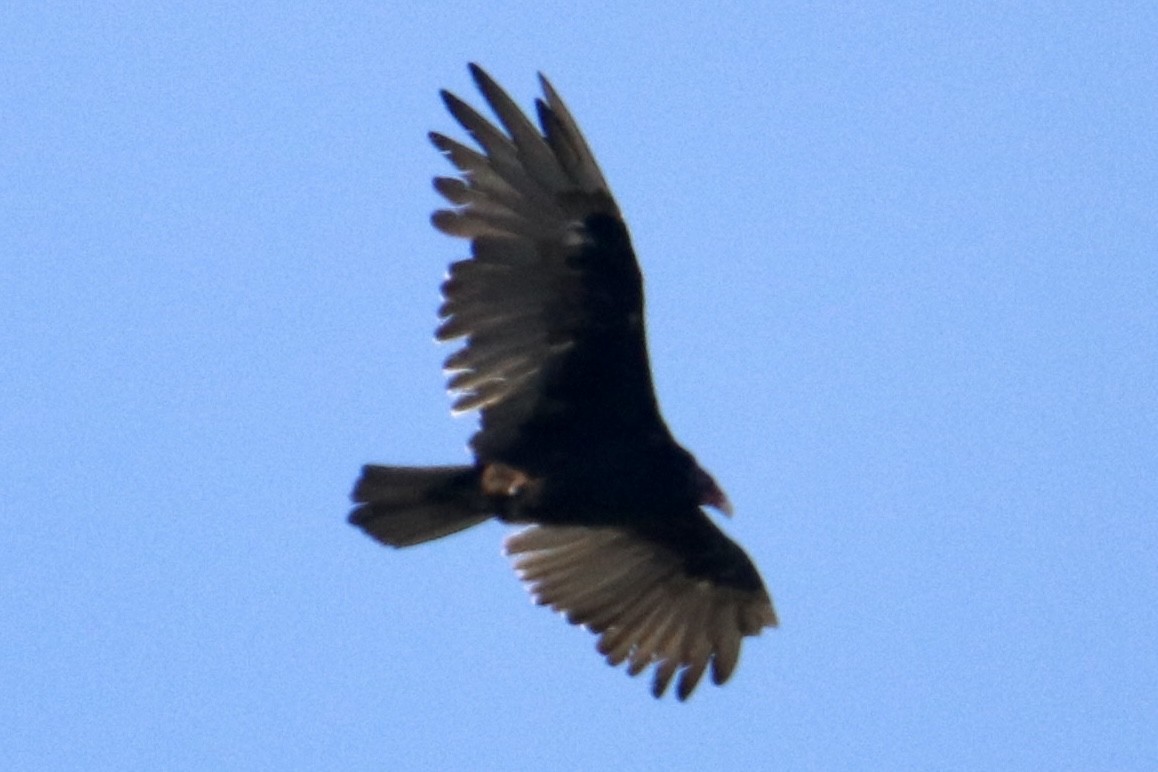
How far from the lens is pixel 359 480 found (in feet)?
34.3

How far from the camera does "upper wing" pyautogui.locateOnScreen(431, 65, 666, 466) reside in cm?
1026

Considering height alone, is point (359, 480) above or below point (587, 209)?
below

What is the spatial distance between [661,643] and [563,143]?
267 cm

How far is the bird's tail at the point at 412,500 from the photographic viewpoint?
1045 centimetres

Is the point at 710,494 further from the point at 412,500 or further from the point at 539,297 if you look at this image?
the point at 412,500

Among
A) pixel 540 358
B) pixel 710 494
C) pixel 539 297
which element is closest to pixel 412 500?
pixel 540 358

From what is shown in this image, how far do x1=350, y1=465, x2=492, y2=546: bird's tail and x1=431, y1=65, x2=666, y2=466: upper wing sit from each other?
19 cm

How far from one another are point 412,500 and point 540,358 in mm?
825

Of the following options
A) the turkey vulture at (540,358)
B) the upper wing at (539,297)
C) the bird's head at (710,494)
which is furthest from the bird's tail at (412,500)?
the bird's head at (710,494)

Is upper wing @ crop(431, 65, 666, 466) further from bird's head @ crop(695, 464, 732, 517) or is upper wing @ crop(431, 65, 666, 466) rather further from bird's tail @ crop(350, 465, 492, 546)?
bird's head @ crop(695, 464, 732, 517)

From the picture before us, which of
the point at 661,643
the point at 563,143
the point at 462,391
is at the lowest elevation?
the point at 661,643

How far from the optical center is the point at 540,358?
10477mm

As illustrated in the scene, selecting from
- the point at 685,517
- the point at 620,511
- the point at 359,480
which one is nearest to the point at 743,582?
the point at 685,517

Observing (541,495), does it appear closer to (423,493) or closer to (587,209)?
(423,493)
